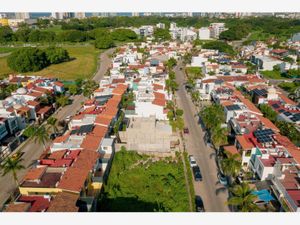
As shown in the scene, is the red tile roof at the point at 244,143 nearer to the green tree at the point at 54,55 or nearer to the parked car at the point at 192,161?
the parked car at the point at 192,161

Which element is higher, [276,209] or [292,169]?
[292,169]

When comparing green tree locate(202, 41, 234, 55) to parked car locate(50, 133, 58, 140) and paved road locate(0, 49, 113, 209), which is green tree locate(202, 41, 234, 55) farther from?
parked car locate(50, 133, 58, 140)

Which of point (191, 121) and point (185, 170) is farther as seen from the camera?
point (191, 121)

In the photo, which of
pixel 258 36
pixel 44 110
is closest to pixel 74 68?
pixel 44 110

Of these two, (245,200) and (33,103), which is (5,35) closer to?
(33,103)

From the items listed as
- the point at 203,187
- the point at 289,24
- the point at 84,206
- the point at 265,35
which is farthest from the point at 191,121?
the point at 289,24

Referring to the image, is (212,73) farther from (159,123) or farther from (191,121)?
(159,123)

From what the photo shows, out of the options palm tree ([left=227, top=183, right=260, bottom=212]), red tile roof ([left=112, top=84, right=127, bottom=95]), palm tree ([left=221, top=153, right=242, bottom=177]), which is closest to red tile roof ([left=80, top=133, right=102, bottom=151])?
palm tree ([left=221, top=153, right=242, bottom=177])

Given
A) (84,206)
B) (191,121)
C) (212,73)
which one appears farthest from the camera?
(212,73)
